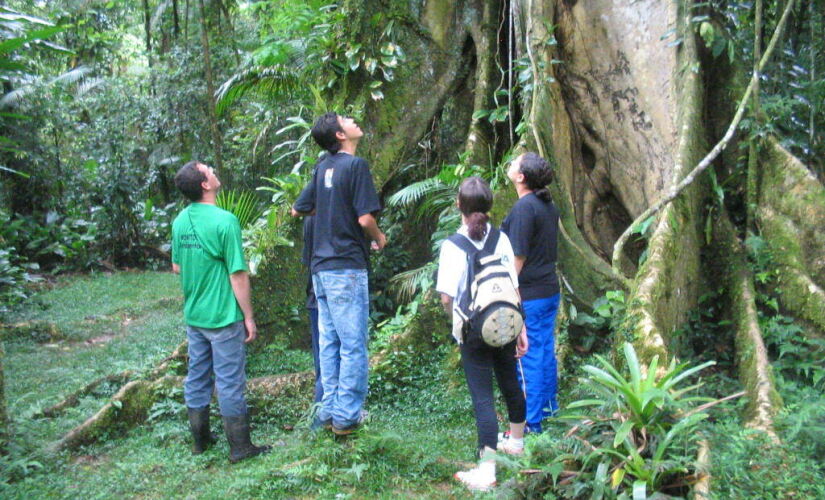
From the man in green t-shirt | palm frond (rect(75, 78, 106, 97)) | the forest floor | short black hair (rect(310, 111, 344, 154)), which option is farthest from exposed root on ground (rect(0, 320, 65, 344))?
palm frond (rect(75, 78, 106, 97))

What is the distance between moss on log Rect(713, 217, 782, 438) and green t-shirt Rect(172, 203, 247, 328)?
3317mm

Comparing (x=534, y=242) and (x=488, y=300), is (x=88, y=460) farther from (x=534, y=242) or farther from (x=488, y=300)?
(x=534, y=242)

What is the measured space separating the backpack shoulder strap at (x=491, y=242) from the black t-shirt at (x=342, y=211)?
0.76 meters

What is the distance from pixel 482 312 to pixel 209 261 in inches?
75.2

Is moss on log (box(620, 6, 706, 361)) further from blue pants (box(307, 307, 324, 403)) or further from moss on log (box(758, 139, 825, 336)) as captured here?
blue pants (box(307, 307, 324, 403))

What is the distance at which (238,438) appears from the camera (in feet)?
15.4

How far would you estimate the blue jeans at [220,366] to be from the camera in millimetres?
4695

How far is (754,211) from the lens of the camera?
5793 mm

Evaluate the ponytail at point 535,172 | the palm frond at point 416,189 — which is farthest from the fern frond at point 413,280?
the ponytail at point 535,172

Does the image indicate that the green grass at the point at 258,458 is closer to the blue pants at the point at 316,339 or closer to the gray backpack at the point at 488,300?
the blue pants at the point at 316,339

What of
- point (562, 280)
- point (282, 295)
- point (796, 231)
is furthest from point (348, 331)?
point (796, 231)

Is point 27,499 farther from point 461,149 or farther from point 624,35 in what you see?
point 624,35

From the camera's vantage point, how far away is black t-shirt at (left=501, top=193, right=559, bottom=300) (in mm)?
4641

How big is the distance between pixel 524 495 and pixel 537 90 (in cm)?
417
